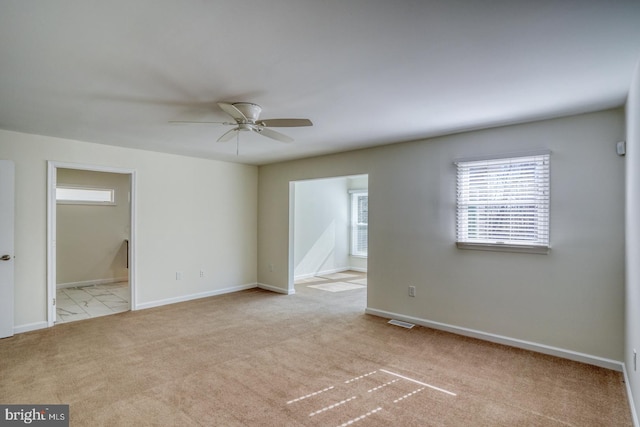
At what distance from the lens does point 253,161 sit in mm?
6215

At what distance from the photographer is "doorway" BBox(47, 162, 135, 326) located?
6.20 meters

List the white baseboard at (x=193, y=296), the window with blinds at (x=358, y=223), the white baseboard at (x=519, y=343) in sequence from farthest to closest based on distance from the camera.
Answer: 1. the window with blinds at (x=358, y=223)
2. the white baseboard at (x=193, y=296)
3. the white baseboard at (x=519, y=343)

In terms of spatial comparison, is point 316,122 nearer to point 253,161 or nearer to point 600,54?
point 600,54

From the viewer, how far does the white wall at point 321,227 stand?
25.2 feet

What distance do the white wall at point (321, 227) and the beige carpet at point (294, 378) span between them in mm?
3352

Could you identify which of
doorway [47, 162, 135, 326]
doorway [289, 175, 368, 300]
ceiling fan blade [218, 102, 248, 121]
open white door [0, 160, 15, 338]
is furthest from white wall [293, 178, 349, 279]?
open white door [0, 160, 15, 338]

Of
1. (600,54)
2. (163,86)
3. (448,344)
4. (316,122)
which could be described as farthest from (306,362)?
(600,54)

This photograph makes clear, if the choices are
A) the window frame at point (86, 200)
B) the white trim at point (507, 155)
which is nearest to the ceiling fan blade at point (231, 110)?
the white trim at point (507, 155)

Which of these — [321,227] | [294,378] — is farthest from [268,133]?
[321,227]

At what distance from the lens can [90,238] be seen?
689cm

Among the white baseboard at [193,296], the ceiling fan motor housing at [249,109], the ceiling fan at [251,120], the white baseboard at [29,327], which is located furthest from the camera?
the white baseboard at [193,296]

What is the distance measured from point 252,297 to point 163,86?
4101 millimetres

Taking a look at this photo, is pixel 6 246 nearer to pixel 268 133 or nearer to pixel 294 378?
pixel 268 133

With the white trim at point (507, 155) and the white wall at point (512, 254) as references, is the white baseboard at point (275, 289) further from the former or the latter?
the white trim at point (507, 155)
